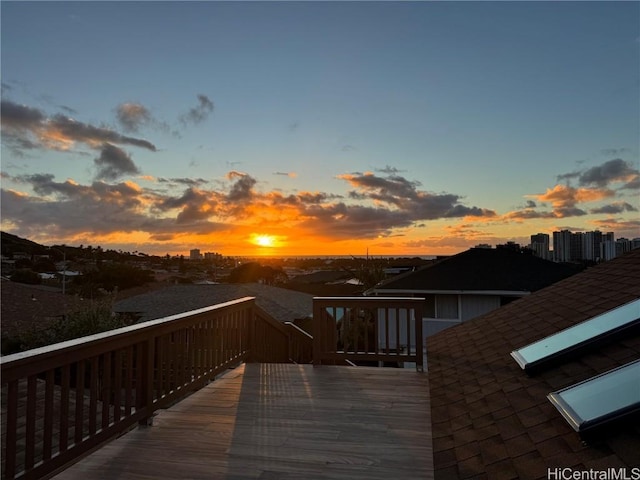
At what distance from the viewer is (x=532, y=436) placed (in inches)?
64.7

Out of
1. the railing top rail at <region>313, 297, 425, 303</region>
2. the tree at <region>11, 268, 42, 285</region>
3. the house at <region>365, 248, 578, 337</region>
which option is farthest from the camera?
the tree at <region>11, 268, 42, 285</region>

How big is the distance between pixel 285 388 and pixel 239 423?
1.02m

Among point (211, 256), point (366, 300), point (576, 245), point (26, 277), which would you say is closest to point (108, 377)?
point (366, 300)

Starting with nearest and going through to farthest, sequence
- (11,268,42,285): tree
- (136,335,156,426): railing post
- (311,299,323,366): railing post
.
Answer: (136,335,156,426): railing post, (311,299,323,366): railing post, (11,268,42,285): tree

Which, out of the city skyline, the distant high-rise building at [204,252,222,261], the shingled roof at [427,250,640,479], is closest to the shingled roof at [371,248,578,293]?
the city skyline

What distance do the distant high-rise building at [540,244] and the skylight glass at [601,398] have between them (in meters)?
16.3

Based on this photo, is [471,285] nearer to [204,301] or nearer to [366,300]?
[366,300]

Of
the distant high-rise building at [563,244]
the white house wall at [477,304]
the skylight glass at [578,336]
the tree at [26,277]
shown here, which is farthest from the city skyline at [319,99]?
the skylight glass at [578,336]

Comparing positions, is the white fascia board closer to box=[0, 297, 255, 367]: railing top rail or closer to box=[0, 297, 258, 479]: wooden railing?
box=[0, 297, 258, 479]: wooden railing

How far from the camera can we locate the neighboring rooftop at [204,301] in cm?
1356

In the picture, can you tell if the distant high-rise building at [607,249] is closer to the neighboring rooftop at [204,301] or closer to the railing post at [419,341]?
the railing post at [419,341]

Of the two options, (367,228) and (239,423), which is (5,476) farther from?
(367,228)

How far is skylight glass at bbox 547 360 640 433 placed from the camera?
4.69 ft

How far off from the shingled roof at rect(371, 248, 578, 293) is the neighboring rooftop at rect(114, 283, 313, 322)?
3.28 m
